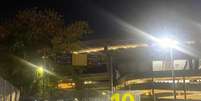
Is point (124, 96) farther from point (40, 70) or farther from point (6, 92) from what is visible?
point (40, 70)

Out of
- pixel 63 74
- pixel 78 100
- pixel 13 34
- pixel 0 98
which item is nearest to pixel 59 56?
pixel 63 74

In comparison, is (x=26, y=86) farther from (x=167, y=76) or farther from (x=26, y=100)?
(x=167, y=76)

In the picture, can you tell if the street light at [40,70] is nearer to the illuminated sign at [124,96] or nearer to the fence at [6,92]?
the fence at [6,92]

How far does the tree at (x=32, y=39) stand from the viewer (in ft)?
70.6

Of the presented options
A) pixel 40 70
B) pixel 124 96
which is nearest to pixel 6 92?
pixel 124 96

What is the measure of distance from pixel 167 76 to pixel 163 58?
347 cm

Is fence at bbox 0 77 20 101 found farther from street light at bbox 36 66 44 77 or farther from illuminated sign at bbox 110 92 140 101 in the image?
street light at bbox 36 66 44 77

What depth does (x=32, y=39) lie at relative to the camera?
73.4 feet

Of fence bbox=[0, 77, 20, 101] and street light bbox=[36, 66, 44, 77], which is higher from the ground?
street light bbox=[36, 66, 44, 77]

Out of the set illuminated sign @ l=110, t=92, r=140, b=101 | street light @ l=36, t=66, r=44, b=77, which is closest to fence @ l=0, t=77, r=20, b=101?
illuminated sign @ l=110, t=92, r=140, b=101

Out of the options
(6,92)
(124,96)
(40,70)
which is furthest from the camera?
(40,70)

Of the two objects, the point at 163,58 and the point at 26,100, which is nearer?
the point at 26,100

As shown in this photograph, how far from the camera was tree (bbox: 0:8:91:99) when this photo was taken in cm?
2152

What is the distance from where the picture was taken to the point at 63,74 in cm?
2411
